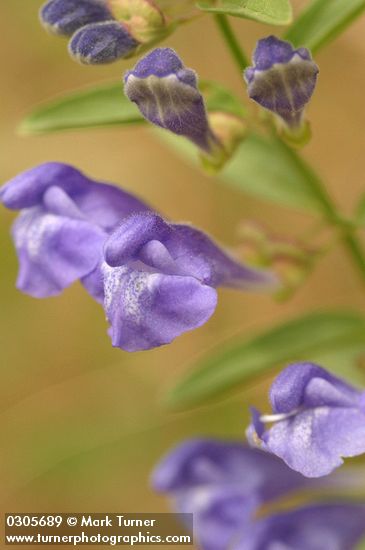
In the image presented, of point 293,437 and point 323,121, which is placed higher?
point 323,121

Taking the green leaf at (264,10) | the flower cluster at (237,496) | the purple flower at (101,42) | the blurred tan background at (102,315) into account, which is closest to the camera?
the green leaf at (264,10)

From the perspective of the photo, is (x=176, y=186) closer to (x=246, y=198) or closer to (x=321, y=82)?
(x=246, y=198)

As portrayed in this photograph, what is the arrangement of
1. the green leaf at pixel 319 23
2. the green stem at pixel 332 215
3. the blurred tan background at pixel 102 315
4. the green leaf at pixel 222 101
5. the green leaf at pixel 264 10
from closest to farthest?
the green leaf at pixel 264 10 → the green leaf at pixel 319 23 → the green leaf at pixel 222 101 → the green stem at pixel 332 215 → the blurred tan background at pixel 102 315

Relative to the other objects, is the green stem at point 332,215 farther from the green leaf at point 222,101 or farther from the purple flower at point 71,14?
the purple flower at point 71,14

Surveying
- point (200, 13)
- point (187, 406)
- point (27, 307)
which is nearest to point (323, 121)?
point (27, 307)

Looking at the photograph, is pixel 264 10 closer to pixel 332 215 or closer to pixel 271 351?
pixel 332 215

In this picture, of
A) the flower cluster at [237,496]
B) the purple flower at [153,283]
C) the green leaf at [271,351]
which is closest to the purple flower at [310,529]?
the flower cluster at [237,496]

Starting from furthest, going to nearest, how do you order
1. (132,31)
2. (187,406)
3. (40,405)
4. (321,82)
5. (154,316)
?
(321,82)
(40,405)
(187,406)
(132,31)
(154,316)
